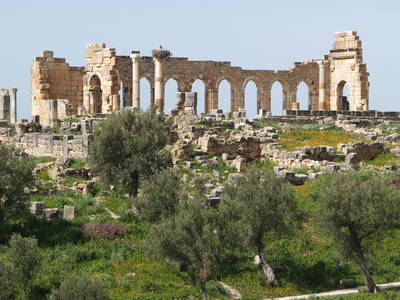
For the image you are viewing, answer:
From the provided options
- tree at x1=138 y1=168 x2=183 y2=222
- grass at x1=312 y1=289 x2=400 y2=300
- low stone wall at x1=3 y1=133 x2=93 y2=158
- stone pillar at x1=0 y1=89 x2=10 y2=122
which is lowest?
grass at x1=312 y1=289 x2=400 y2=300

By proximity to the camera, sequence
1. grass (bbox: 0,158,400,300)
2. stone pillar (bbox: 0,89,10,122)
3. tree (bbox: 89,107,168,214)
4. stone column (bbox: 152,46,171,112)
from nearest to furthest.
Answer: grass (bbox: 0,158,400,300) → tree (bbox: 89,107,168,214) → stone pillar (bbox: 0,89,10,122) → stone column (bbox: 152,46,171,112)

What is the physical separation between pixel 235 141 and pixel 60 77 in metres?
17.7

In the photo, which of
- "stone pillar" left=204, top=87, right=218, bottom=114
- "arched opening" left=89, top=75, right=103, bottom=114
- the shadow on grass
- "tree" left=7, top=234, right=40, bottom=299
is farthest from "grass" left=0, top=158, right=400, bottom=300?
"stone pillar" left=204, top=87, right=218, bottom=114

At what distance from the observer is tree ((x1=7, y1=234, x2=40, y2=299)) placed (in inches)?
1066

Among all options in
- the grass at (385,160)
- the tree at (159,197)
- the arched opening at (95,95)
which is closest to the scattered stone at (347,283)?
the tree at (159,197)

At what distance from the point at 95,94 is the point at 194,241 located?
29948 mm

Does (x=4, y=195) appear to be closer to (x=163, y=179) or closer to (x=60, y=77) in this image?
(x=163, y=179)

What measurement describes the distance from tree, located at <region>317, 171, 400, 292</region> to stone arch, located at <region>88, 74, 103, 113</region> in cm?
2774

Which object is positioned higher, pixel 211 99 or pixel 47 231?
pixel 211 99

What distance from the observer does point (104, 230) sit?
1247 inches

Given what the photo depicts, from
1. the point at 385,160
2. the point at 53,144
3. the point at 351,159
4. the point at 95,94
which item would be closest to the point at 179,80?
the point at 95,94

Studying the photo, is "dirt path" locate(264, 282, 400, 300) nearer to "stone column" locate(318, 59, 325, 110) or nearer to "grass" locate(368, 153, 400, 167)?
"grass" locate(368, 153, 400, 167)

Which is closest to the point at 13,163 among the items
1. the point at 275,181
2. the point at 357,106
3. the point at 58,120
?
the point at 275,181

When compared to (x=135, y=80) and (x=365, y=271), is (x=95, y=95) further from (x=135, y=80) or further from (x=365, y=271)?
(x=365, y=271)
